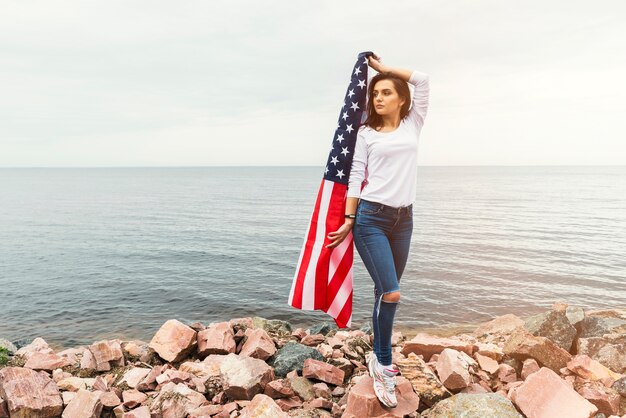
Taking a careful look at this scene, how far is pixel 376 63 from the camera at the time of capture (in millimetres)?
5000

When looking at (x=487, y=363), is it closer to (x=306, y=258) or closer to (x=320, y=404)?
(x=320, y=404)

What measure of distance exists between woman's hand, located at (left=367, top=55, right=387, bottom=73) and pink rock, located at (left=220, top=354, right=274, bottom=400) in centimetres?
425

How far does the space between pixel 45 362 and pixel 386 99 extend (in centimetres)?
693

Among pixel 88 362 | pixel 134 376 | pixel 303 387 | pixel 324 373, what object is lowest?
pixel 88 362

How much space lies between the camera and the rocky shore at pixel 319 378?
4883mm

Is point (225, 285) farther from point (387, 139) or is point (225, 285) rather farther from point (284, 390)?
point (387, 139)

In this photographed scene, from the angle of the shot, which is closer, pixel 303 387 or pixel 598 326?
pixel 303 387

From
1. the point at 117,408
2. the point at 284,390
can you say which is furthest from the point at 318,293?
the point at 117,408

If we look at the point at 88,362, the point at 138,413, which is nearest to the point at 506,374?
the point at 138,413

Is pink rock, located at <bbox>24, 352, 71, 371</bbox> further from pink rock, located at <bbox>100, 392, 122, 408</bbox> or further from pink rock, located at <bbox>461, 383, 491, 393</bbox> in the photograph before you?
pink rock, located at <bbox>461, 383, 491, 393</bbox>

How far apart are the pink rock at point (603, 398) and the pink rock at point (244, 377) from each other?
13.4 feet

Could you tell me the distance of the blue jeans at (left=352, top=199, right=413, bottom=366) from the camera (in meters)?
4.63

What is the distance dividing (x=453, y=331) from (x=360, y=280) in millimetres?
7629

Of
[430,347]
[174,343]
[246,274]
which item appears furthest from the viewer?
[246,274]
